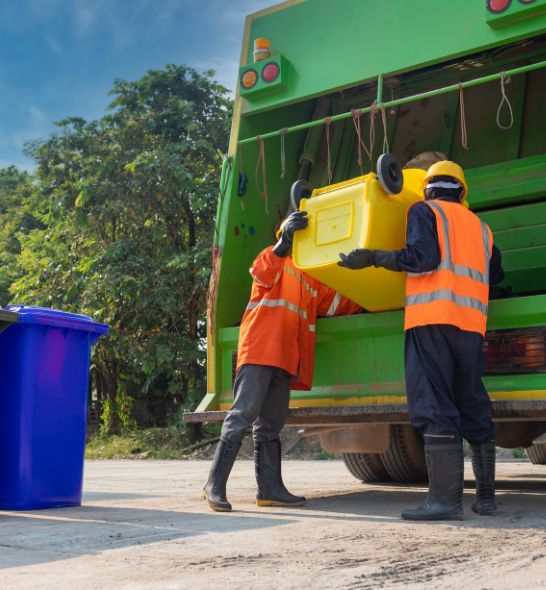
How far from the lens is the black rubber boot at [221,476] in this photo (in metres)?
4.05

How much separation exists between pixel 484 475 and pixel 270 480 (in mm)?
1108

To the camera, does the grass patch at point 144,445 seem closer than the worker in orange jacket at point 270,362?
No

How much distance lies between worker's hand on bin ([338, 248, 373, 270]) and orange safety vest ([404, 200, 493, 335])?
0.21 meters

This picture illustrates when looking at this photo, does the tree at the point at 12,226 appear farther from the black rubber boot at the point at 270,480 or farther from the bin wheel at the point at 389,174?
the bin wheel at the point at 389,174

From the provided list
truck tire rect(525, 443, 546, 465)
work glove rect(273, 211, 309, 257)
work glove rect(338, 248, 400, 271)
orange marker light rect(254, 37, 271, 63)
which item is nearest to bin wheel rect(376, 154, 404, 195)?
work glove rect(338, 248, 400, 271)

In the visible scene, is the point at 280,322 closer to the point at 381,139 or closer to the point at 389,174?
the point at 389,174

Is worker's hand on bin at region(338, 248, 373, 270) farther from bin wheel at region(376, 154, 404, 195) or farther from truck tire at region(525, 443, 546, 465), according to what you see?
truck tire at region(525, 443, 546, 465)

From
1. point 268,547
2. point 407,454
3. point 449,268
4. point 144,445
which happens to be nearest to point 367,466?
point 407,454

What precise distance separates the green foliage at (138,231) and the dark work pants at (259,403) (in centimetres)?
762

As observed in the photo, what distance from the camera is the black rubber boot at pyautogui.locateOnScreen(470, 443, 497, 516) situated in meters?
3.73

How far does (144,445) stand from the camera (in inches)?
495

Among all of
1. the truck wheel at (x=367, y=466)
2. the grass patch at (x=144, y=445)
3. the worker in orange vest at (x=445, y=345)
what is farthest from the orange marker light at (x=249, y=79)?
the grass patch at (x=144, y=445)

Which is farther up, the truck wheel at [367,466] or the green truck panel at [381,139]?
the green truck panel at [381,139]

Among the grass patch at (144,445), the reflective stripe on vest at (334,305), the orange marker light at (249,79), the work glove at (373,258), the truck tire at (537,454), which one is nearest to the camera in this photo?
the work glove at (373,258)
